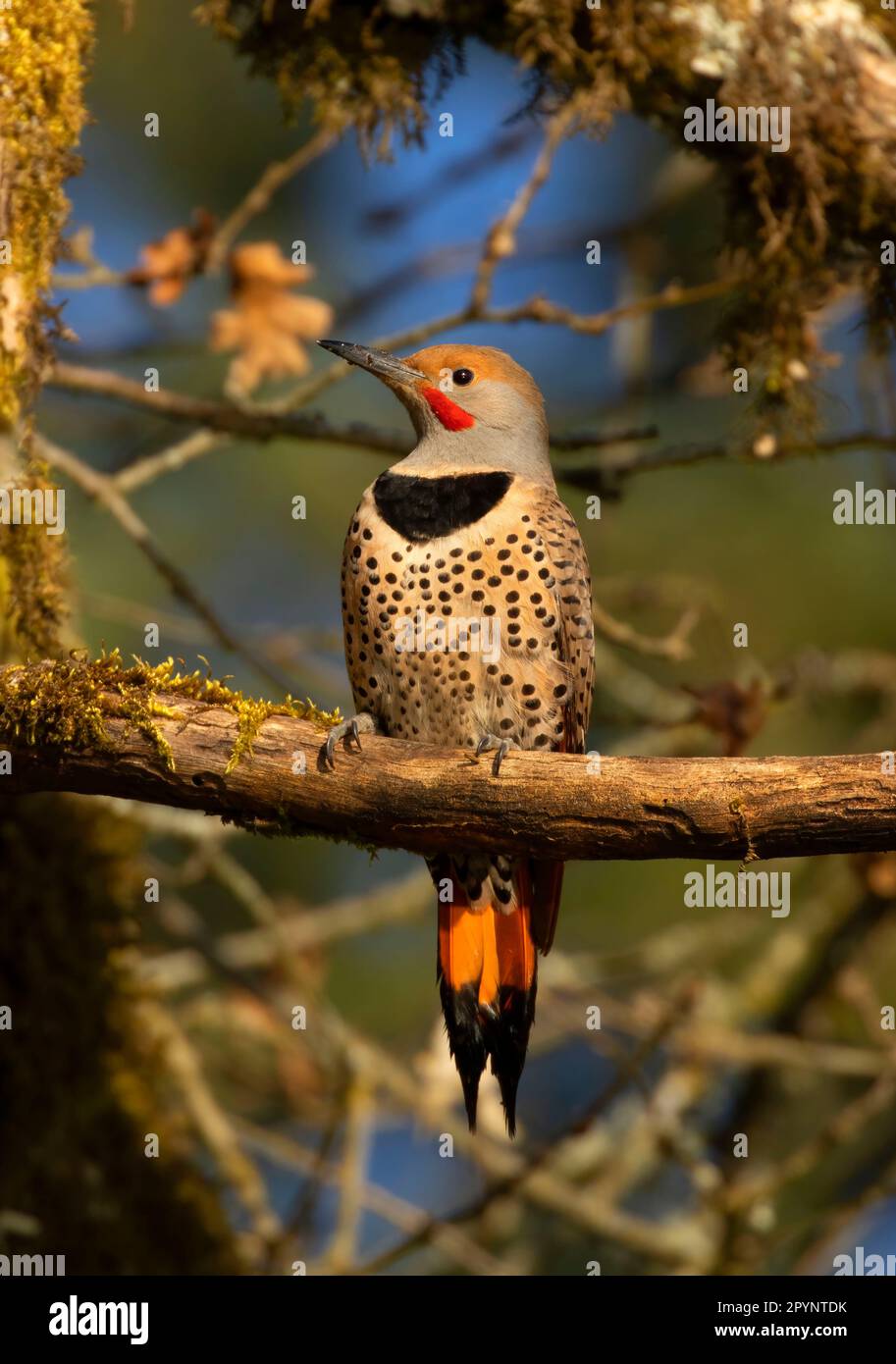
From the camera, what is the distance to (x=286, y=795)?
11.5 feet

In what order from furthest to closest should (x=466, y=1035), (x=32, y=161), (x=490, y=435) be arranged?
1. (x=490, y=435)
2. (x=466, y=1035)
3. (x=32, y=161)

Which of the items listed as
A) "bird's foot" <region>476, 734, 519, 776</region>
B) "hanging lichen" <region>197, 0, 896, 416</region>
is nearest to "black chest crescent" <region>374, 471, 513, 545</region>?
"bird's foot" <region>476, 734, 519, 776</region>

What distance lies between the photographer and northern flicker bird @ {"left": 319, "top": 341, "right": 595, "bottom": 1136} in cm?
425

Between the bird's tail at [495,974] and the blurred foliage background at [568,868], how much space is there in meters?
0.64

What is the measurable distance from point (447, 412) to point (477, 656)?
0.84m

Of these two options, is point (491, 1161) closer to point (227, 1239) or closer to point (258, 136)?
point (227, 1239)

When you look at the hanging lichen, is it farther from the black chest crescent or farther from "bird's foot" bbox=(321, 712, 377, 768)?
"bird's foot" bbox=(321, 712, 377, 768)

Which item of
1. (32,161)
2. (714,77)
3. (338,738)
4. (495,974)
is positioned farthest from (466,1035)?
(714,77)

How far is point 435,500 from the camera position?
4355 millimetres

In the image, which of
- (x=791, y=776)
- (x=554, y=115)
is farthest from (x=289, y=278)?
(x=791, y=776)

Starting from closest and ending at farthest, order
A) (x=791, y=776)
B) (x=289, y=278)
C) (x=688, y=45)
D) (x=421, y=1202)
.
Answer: (x=791, y=776) → (x=688, y=45) → (x=289, y=278) → (x=421, y=1202)

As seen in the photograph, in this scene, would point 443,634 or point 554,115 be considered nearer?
point 443,634

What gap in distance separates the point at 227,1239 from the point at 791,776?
3321mm

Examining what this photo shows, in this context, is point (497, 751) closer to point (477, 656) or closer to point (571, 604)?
point (477, 656)
